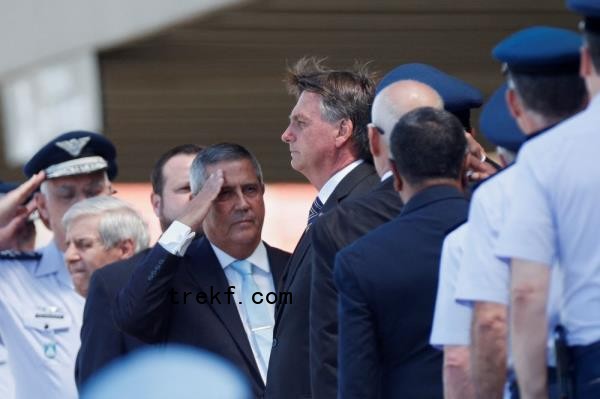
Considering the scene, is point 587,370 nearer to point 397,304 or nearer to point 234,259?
point 397,304

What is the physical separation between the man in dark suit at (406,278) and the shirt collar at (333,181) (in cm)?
85

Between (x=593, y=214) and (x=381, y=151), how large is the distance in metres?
1.24

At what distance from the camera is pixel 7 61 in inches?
309

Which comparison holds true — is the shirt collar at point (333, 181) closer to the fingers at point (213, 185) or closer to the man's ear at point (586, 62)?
the fingers at point (213, 185)

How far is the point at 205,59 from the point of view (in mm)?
7684

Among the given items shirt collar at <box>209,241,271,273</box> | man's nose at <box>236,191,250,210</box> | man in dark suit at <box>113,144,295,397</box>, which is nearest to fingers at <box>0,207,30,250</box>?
man in dark suit at <box>113,144,295,397</box>

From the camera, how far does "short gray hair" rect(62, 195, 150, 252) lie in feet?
19.0

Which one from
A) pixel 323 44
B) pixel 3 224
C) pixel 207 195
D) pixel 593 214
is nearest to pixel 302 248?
pixel 207 195

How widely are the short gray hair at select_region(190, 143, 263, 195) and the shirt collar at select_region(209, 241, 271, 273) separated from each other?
0.70ft

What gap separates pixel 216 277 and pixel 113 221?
35.1 inches

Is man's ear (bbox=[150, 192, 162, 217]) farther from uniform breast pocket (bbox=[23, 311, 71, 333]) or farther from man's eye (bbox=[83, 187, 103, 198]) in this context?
uniform breast pocket (bbox=[23, 311, 71, 333])

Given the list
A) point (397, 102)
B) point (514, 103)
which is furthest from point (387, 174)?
point (514, 103)

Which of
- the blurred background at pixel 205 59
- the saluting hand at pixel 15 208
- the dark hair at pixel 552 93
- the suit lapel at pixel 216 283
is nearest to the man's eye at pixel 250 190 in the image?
the suit lapel at pixel 216 283

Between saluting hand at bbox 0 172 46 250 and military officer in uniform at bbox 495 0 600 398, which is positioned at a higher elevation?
military officer in uniform at bbox 495 0 600 398
